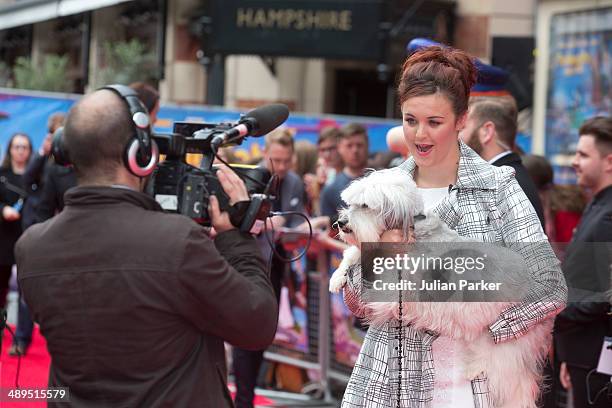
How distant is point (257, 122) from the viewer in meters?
3.62

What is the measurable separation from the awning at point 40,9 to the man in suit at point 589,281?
11.5 metres

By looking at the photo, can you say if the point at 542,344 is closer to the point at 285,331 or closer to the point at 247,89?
the point at 285,331

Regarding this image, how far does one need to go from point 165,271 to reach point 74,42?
17.6 m

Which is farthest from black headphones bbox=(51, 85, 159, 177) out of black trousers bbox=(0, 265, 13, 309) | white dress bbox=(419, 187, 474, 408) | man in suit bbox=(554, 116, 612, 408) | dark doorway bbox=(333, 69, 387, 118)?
dark doorway bbox=(333, 69, 387, 118)

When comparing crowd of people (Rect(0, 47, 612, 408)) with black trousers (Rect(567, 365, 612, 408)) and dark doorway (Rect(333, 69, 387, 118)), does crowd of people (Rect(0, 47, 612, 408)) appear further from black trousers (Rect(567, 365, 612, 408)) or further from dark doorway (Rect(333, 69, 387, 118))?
dark doorway (Rect(333, 69, 387, 118))

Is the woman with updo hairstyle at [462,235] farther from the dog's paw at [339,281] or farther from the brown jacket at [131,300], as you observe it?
the brown jacket at [131,300]

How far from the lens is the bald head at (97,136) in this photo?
118 inches

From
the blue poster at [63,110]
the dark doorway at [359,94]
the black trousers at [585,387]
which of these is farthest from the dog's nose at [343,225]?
the dark doorway at [359,94]

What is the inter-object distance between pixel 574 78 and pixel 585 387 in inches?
323

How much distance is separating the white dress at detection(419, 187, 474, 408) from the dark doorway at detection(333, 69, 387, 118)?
13.6 m

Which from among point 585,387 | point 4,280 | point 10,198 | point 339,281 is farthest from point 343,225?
point 10,198

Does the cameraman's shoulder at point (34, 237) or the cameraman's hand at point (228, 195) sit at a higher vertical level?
the cameraman's hand at point (228, 195)

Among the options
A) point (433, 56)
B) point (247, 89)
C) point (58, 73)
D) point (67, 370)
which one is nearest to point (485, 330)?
point (433, 56)

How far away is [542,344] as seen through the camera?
11.4 feet
